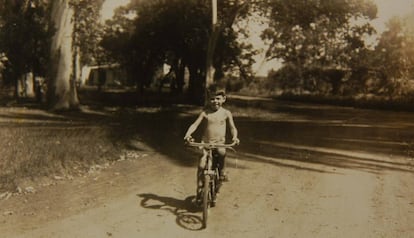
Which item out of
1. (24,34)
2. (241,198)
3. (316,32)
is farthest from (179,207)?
(316,32)

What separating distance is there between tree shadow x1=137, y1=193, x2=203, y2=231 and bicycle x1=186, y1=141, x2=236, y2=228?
25 centimetres

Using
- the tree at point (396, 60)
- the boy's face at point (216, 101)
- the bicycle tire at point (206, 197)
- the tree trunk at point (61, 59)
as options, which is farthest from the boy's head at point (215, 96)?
the tree at point (396, 60)

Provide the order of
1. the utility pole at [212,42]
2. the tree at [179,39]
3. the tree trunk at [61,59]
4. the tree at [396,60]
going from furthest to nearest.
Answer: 1. the tree at [396,60]
2. the tree at [179,39]
3. the utility pole at [212,42]
4. the tree trunk at [61,59]

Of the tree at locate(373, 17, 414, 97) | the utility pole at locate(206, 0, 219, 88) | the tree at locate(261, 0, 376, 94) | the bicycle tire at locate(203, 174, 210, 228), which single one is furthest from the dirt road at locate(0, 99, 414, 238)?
the tree at locate(373, 17, 414, 97)

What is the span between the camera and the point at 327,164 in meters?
11.4

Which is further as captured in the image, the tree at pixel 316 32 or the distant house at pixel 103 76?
the distant house at pixel 103 76

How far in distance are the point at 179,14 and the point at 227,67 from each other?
288 inches

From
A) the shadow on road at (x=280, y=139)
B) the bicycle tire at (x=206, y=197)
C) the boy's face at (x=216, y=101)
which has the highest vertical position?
the boy's face at (x=216, y=101)

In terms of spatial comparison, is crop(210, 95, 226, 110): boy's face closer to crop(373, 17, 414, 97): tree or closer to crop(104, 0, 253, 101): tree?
crop(104, 0, 253, 101): tree

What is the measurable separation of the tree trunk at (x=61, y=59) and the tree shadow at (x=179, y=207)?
1642 cm

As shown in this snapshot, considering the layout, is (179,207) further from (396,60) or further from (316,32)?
(316,32)

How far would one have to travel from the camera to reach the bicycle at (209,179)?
253 inches

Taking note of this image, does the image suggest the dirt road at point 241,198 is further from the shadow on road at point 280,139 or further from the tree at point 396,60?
the tree at point 396,60

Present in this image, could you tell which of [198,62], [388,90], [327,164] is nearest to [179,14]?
[198,62]
